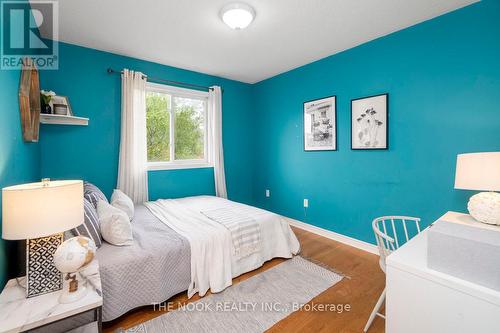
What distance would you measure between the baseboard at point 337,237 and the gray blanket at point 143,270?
2115mm

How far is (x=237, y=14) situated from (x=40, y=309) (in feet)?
8.00

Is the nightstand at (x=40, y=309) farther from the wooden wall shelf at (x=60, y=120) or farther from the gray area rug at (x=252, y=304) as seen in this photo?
the wooden wall shelf at (x=60, y=120)

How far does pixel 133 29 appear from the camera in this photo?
7.70 feet

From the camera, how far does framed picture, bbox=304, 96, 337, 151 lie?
307 centimetres

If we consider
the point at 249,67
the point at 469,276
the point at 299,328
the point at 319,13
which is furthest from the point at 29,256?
the point at 249,67

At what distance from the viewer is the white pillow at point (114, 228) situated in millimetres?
1756

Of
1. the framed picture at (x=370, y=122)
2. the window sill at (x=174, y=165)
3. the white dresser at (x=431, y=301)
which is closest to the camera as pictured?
the white dresser at (x=431, y=301)

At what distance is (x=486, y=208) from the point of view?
1370 millimetres

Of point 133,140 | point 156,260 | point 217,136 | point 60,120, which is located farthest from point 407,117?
point 60,120

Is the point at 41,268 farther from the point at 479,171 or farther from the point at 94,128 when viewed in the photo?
the point at 479,171

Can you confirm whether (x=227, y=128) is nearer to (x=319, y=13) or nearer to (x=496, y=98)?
(x=319, y=13)

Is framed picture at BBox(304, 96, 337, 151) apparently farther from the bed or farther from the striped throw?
the striped throw

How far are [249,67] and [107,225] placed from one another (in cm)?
292

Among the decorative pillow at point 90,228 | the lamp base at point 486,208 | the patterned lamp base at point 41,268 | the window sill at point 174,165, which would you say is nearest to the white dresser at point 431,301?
the lamp base at point 486,208
